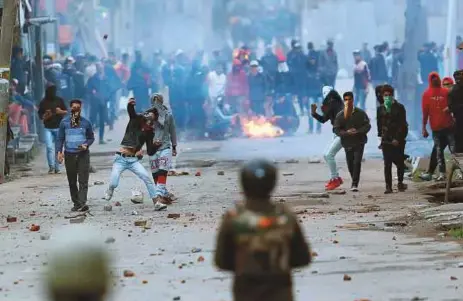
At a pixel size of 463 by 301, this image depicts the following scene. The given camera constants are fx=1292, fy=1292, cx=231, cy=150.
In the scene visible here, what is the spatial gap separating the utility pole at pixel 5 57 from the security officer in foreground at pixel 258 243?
15.5 meters

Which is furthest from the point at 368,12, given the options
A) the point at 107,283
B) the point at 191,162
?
the point at 107,283

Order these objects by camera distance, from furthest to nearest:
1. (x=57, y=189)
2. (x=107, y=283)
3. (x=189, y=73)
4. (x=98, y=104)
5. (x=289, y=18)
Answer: (x=289, y=18), (x=189, y=73), (x=98, y=104), (x=57, y=189), (x=107, y=283)

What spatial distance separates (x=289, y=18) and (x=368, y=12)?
3962 mm

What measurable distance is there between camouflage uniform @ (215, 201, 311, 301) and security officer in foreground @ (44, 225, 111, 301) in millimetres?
1864

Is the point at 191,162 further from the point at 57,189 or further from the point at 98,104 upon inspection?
the point at 98,104

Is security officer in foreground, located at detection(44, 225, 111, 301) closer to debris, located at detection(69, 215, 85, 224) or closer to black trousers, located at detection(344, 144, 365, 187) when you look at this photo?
debris, located at detection(69, 215, 85, 224)

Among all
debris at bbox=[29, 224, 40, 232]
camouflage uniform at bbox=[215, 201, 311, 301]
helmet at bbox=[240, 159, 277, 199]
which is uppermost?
helmet at bbox=[240, 159, 277, 199]

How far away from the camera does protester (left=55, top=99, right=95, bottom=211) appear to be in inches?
602

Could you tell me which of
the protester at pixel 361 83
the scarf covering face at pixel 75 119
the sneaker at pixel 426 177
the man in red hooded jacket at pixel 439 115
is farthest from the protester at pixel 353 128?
the protester at pixel 361 83

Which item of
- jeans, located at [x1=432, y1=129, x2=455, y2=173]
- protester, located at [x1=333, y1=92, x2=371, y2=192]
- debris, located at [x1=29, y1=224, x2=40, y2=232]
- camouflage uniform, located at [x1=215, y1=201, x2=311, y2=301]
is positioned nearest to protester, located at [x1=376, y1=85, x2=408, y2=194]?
protester, located at [x1=333, y1=92, x2=371, y2=192]

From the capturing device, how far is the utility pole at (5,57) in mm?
20234

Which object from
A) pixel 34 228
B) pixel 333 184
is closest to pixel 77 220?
pixel 34 228

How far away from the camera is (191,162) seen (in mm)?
23266

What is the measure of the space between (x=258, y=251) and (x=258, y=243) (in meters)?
0.03
